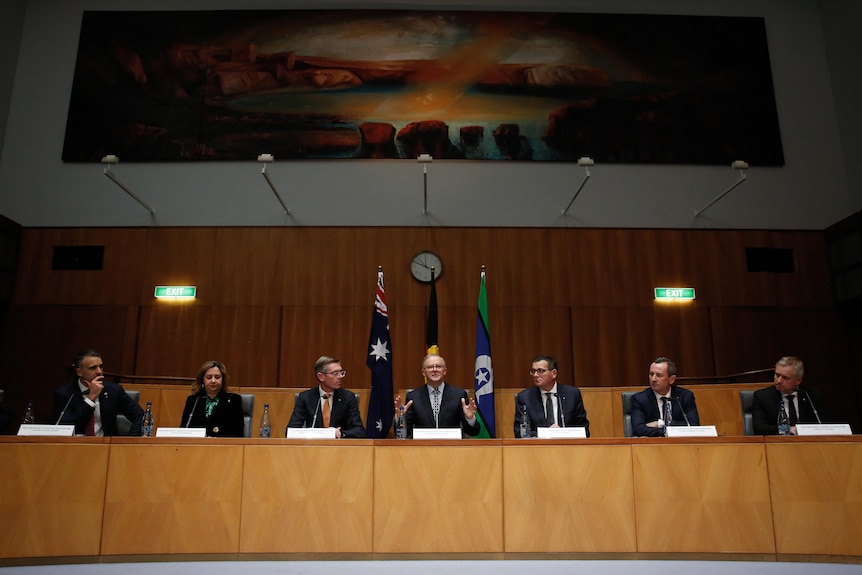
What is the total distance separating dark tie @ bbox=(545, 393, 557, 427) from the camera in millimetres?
4666

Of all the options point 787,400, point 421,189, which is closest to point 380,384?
point 787,400

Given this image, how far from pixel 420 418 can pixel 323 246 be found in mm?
3920

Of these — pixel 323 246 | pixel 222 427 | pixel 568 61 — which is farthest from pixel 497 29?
pixel 222 427

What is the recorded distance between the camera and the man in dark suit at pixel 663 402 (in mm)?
4555

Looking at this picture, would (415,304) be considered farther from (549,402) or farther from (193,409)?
(193,409)

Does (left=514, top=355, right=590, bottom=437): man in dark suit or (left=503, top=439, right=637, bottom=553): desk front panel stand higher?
(left=514, top=355, right=590, bottom=437): man in dark suit

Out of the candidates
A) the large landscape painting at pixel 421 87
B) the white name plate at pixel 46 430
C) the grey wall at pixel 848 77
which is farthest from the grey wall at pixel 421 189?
the white name plate at pixel 46 430

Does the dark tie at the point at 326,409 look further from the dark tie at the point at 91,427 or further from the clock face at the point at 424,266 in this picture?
the clock face at the point at 424,266

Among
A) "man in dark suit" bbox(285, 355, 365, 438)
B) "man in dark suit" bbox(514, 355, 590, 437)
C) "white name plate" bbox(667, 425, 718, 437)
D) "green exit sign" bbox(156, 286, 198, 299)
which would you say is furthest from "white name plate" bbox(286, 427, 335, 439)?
"green exit sign" bbox(156, 286, 198, 299)

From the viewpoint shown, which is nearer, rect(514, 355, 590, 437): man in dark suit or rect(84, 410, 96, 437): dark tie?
rect(84, 410, 96, 437): dark tie

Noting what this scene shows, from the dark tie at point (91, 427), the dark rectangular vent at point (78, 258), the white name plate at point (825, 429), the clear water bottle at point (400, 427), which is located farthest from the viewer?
the dark rectangular vent at point (78, 258)

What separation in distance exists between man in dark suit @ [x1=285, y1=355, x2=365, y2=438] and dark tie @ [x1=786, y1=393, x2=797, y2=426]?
2946mm

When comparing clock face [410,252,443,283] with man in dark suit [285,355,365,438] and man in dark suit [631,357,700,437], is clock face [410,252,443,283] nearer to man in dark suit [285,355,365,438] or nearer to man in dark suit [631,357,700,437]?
man in dark suit [285,355,365,438]

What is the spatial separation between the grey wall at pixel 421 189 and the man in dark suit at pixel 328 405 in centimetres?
375
